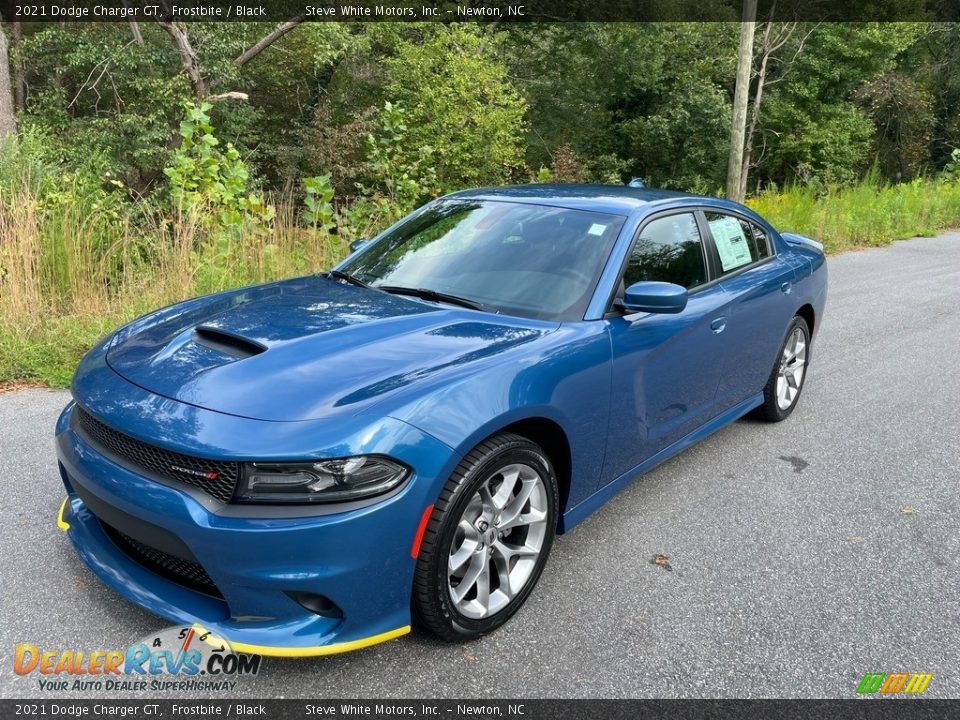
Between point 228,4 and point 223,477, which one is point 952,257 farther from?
point 228,4

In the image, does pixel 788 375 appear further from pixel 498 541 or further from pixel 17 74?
pixel 17 74

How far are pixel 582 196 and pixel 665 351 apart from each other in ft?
3.32

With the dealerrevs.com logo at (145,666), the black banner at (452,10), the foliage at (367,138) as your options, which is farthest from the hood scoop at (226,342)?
the black banner at (452,10)

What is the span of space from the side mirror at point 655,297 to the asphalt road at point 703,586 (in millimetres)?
1078

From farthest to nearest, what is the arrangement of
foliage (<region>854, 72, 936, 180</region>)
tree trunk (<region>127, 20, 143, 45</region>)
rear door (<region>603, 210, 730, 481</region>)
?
1. foliage (<region>854, 72, 936, 180</region>)
2. tree trunk (<region>127, 20, 143, 45</region>)
3. rear door (<region>603, 210, 730, 481</region>)

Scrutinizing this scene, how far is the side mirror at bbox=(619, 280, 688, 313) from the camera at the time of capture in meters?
3.10

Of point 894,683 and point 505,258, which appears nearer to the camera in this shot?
point 894,683

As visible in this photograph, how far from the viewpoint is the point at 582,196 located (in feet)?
12.8

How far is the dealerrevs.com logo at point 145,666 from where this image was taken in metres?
2.37

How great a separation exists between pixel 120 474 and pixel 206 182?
5846 mm

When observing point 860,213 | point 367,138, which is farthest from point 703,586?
point 860,213

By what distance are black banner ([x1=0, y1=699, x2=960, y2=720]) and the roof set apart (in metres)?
2.20

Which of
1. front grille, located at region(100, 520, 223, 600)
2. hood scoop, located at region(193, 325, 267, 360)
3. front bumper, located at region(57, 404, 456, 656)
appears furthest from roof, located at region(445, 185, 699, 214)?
front grille, located at region(100, 520, 223, 600)

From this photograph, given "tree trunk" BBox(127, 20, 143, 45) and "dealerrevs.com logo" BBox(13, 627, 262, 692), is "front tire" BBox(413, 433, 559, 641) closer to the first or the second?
"dealerrevs.com logo" BBox(13, 627, 262, 692)
